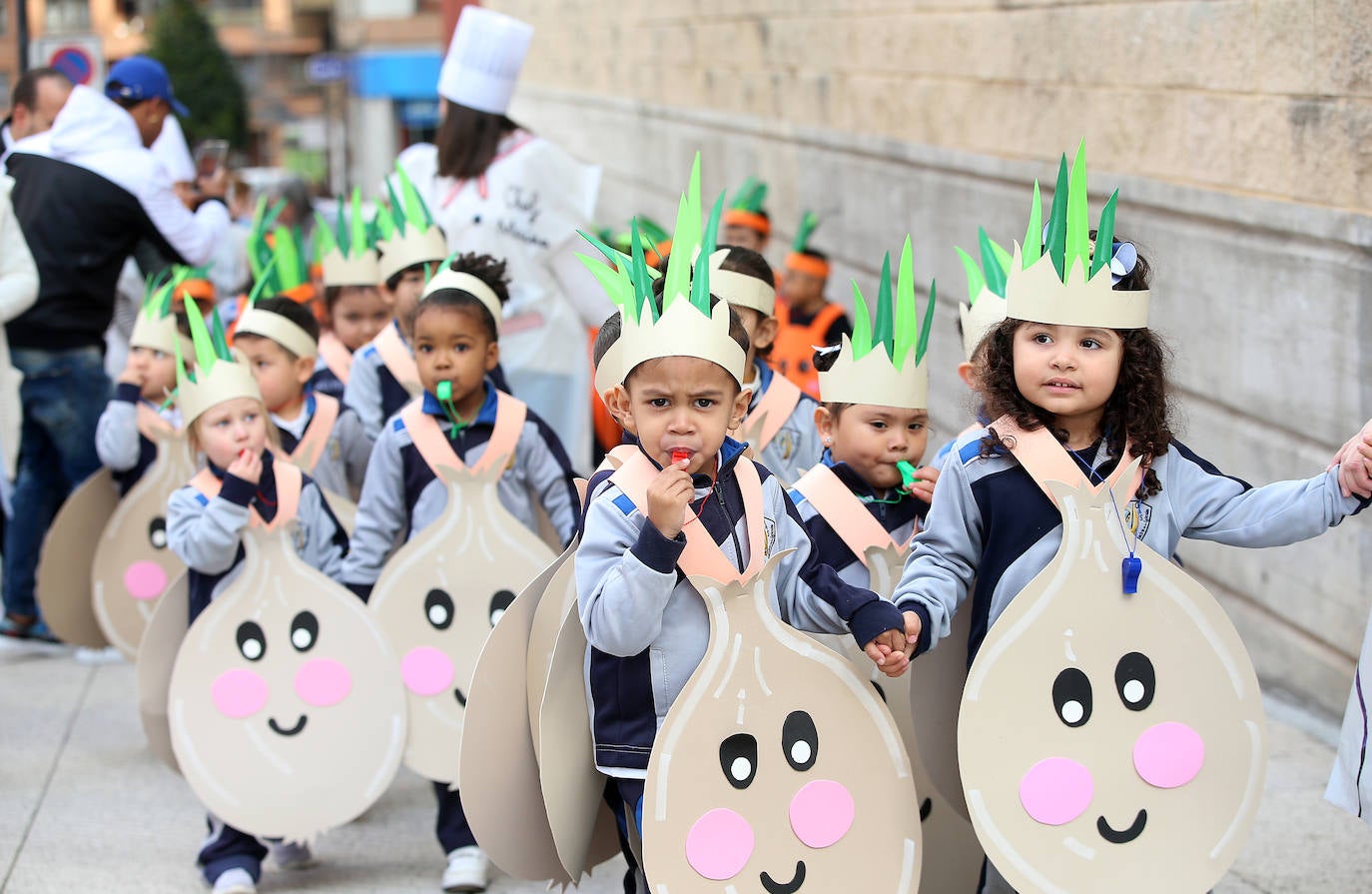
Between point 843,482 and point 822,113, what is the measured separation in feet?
21.8

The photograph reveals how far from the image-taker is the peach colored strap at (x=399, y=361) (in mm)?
5461

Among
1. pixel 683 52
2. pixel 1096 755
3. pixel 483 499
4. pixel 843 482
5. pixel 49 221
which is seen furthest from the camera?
pixel 683 52

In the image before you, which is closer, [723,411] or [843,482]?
[723,411]

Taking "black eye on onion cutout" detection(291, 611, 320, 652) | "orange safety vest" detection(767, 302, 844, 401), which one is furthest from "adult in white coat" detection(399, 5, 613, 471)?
"black eye on onion cutout" detection(291, 611, 320, 652)

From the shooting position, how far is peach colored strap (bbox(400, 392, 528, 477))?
14.5 feet

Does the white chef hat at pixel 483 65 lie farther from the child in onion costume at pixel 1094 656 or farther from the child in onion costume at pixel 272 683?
the child in onion costume at pixel 1094 656

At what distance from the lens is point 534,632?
11.6ft

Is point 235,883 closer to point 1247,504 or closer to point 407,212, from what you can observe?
point 407,212

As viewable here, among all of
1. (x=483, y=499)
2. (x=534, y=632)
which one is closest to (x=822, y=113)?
(x=483, y=499)

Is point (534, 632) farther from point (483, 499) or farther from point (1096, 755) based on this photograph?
point (1096, 755)

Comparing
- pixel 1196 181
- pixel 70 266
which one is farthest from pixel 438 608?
pixel 1196 181

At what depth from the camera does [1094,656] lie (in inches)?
122

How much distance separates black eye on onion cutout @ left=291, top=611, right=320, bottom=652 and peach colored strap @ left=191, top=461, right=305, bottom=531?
245 millimetres

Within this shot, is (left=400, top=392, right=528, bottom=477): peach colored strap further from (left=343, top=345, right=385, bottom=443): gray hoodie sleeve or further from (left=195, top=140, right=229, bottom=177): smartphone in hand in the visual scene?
(left=195, top=140, right=229, bottom=177): smartphone in hand
